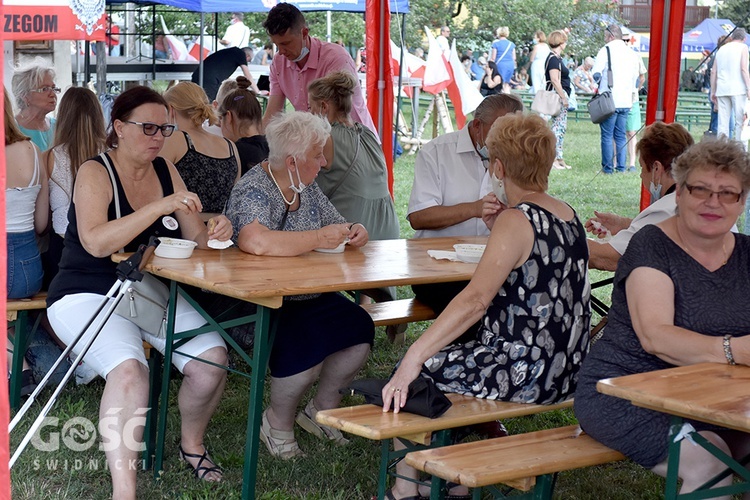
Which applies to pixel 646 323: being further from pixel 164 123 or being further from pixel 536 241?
pixel 164 123

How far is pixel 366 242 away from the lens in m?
3.86

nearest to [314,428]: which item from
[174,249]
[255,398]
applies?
[255,398]

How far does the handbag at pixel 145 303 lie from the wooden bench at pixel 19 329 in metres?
0.71

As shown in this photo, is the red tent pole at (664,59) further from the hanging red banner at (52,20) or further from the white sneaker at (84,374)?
the hanging red banner at (52,20)

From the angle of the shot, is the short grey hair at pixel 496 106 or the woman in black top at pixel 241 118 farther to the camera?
the woman in black top at pixel 241 118

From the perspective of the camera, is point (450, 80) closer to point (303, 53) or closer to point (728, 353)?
point (303, 53)

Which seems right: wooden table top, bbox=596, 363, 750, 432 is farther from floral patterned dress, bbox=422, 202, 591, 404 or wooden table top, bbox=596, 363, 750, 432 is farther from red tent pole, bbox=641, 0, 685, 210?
red tent pole, bbox=641, 0, 685, 210

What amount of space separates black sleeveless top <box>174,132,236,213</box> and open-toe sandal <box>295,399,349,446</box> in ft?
3.70

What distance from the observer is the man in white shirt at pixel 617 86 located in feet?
38.8

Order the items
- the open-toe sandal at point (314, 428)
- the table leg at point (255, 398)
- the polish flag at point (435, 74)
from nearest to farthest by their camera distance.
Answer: the table leg at point (255, 398)
the open-toe sandal at point (314, 428)
the polish flag at point (435, 74)

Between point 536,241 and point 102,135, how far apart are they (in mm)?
2385

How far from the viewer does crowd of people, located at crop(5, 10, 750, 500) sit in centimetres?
258

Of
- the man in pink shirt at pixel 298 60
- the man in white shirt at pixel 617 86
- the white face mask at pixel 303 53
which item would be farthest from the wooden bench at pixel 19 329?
the man in white shirt at pixel 617 86

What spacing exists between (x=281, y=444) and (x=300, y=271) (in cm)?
85
